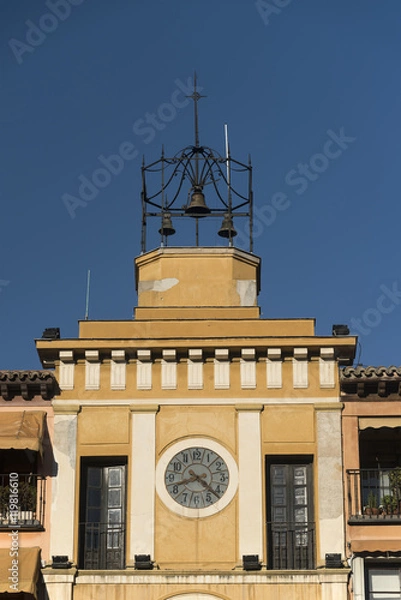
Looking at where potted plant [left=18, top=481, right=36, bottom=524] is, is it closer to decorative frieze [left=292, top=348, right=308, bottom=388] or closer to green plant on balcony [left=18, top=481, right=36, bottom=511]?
green plant on balcony [left=18, top=481, right=36, bottom=511]

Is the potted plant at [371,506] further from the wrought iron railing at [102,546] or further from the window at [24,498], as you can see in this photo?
the window at [24,498]

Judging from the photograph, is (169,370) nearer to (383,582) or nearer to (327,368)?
(327,368)

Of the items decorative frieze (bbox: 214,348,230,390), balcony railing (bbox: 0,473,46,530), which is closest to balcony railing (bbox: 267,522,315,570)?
decorative frieze (bbox: 214,348,230,390)

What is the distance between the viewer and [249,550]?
2956 centimetres

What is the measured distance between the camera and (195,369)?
31141 mm

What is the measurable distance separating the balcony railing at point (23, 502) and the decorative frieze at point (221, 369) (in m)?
4.22

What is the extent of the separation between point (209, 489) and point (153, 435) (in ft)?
5.39

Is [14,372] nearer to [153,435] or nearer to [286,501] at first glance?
[153,435]

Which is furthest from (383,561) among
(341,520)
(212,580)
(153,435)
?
(153,435)

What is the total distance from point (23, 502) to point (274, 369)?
600cm

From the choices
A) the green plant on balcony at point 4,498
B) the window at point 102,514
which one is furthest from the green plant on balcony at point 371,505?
the green plant on balcony at point 4,498

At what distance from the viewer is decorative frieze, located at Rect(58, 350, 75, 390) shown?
31078 millimetres

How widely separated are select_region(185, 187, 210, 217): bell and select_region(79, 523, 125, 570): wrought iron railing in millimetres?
8600

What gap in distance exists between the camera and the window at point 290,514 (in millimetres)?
29781
